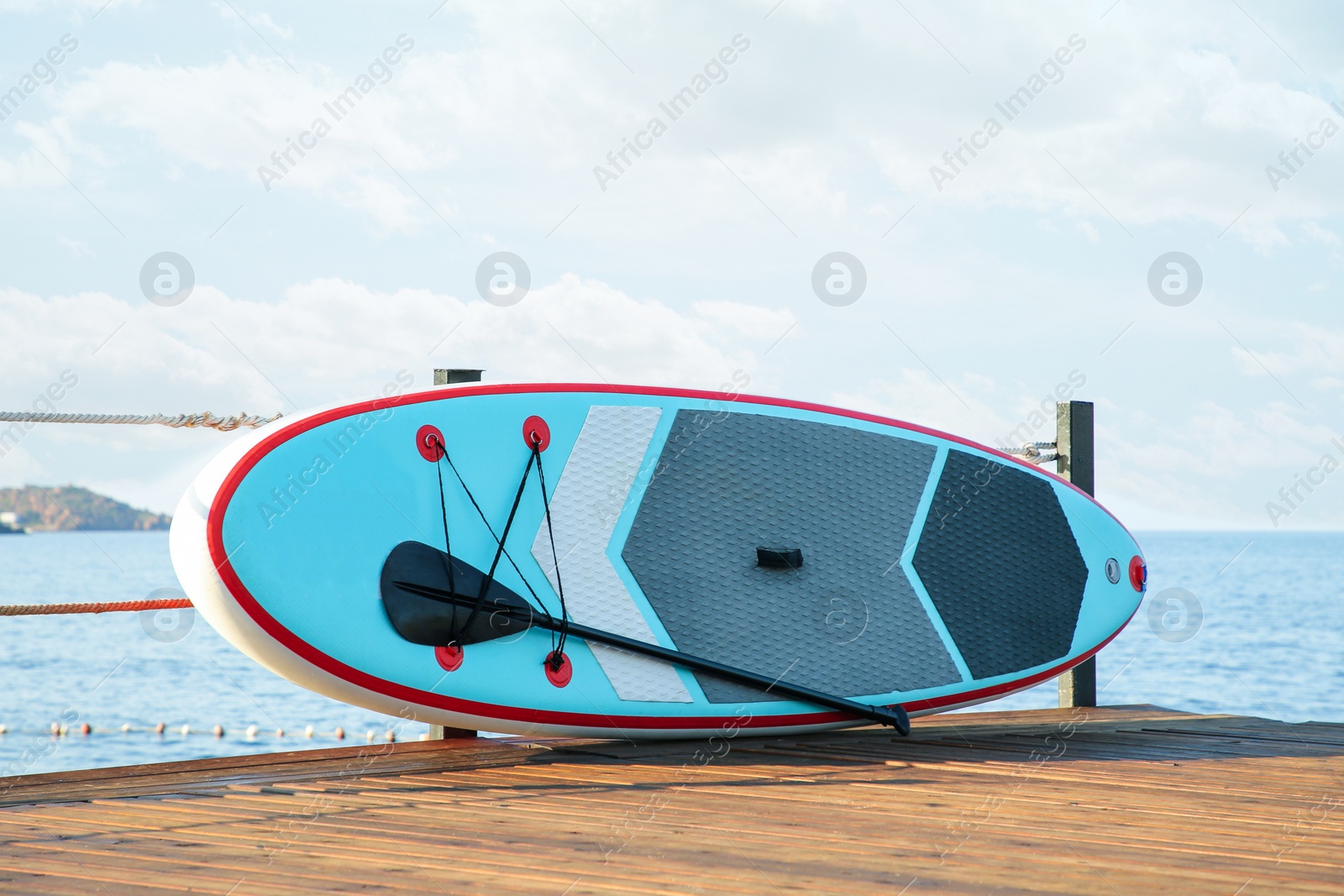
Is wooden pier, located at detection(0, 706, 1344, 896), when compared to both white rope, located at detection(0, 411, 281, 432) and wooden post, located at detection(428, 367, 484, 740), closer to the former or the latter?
wooden post, located at detection(428, 367, 484, 740)

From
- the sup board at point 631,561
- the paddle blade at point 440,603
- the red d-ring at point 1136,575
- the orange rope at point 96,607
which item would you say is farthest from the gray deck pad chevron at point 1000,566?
the orange rope at point 96,607

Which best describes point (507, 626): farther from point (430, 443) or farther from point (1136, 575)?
point (1136, 575)

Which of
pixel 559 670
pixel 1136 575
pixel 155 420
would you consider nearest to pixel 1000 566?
pixel 1136 575

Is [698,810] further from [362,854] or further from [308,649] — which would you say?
[308,649]

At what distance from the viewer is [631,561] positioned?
9.81 ft

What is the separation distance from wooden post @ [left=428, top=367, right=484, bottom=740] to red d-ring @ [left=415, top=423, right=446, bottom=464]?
0.88 ft

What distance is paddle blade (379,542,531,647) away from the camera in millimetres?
2760

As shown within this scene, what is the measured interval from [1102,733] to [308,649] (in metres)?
2.16

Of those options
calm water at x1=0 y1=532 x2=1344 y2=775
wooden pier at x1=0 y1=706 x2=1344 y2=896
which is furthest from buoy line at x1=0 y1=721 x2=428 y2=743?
wooden pier at x1=0 y1=706 x2=1344 y2=896

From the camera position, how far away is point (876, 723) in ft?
10.8

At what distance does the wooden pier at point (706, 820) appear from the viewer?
1.66 meters

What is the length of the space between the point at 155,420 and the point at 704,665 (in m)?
1.52

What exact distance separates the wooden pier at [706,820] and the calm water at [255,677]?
0.84 meters

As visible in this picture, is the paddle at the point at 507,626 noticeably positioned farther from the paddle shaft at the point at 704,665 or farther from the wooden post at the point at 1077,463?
the wooden post at the point at 1077,463
